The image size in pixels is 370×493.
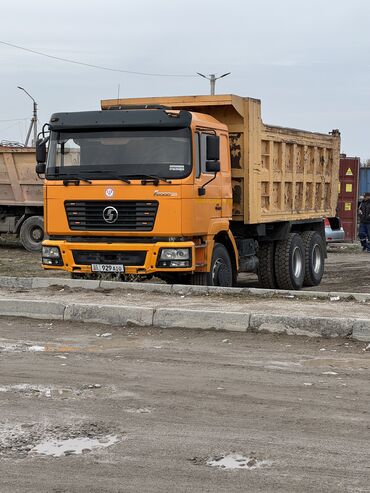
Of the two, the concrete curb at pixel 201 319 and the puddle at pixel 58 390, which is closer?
the puddle at pixel 58 390

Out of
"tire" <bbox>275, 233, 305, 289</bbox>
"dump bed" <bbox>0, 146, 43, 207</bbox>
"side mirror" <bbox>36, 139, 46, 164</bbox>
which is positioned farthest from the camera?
"dump bed" <bbox>0, 146, 43, 207</bbox>

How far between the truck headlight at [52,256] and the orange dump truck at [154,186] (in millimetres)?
17

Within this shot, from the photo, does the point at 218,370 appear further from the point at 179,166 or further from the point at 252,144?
the point at 252,144

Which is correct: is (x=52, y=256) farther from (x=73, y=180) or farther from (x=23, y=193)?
(x=23, y=193)

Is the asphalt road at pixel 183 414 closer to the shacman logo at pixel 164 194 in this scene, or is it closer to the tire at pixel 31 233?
the shacman logo at pixel 164 194

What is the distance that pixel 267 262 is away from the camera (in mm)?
15891

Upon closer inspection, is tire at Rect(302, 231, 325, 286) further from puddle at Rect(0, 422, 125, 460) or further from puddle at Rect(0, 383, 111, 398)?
puddle at Rect(0, 422, 125, 460)

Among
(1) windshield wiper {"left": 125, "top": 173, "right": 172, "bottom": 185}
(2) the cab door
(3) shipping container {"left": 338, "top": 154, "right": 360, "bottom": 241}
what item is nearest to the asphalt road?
(1) windshield wiper {"left": 125, "top": 173, "right": 172, "bottom": 185}

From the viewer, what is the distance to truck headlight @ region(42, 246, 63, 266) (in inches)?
495

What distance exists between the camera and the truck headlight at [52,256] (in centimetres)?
1258

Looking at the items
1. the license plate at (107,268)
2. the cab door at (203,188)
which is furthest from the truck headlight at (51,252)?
the cab door at (203,188)

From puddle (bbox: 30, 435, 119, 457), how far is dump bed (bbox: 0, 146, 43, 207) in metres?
17.2

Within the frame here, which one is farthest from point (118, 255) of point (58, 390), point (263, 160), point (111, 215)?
point (58, 390)

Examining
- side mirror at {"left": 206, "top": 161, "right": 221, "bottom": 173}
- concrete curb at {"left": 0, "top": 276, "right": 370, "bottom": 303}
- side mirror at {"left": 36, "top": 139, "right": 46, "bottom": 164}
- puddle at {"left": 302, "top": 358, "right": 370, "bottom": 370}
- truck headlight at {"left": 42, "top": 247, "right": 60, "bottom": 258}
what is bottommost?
puddle at {"left": 302, "top": 358, "right": 370, "bottom": 370}
